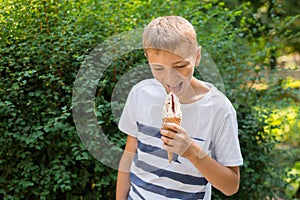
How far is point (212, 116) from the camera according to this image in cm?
180

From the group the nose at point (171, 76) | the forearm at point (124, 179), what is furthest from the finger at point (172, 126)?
the forearm at point (124, 179)

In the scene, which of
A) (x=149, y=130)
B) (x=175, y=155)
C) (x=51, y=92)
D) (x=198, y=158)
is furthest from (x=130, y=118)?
(x=51, y=92)

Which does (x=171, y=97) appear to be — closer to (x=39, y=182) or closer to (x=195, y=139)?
(x=195, y=139)

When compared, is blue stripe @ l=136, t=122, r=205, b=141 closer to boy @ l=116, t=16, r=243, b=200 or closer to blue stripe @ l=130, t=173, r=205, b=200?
boy @ l=116, t=16, r=243, b=200

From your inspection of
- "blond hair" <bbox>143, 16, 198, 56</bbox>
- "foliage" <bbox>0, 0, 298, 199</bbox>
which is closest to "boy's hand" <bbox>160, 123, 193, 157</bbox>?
"blond hair" <bbox>143, 16, 198, 56</bbox>

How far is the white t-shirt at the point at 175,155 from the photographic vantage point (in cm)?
179

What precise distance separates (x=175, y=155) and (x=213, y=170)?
165 millimetres

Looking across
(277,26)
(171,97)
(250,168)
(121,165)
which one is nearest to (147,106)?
(171,97)

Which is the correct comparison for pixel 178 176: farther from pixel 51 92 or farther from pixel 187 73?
pixel 51 92

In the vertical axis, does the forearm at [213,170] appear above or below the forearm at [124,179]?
above

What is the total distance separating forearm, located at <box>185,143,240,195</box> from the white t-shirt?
0.04m

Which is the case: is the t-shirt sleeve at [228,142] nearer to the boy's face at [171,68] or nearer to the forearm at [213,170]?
the forearm at [213,170]

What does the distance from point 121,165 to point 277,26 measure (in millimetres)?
2701

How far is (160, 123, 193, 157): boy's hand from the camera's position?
1.62 m
